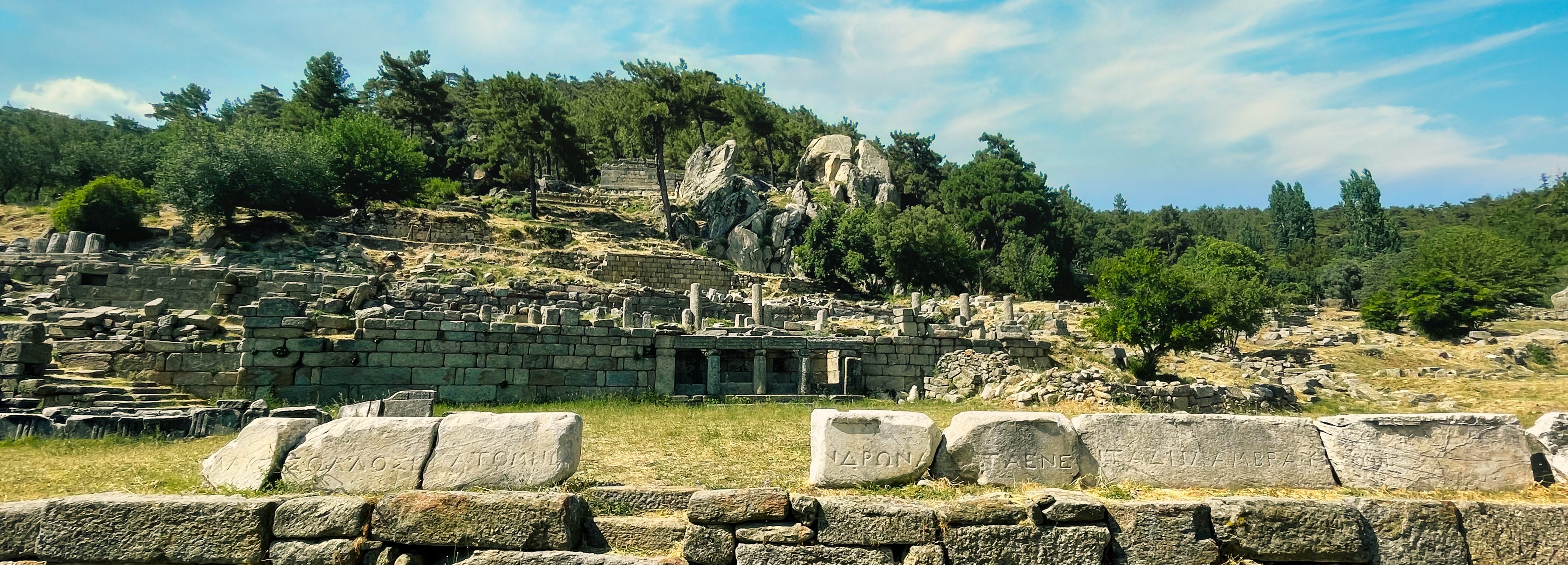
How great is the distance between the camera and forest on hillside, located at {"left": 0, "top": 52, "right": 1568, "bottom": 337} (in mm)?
35688

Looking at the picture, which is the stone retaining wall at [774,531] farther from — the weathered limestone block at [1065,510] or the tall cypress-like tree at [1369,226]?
the tall cypress-like tree at [1369,226]

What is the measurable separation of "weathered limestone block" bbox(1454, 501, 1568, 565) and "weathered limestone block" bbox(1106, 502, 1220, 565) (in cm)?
193

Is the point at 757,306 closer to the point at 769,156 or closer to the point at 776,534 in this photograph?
the point at 776,534

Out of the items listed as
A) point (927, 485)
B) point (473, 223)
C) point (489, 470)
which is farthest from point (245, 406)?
point (473, 223)

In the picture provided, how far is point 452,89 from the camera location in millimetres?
72062

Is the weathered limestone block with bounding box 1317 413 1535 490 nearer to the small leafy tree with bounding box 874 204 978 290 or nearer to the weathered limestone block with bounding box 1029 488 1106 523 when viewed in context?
the weathered limestone block with bounding box 1029 488 1106 523

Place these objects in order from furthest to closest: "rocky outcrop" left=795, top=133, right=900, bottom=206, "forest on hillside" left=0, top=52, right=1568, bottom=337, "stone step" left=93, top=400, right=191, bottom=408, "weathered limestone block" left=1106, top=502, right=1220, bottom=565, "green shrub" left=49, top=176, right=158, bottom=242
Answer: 1. "rocky outcrop" left=795, top=133, right=900, bottom=206
2. "forest on hillside" left=0, top=52, right=1568, bottom=337
3. "green shrub" left=49, top=176, right=158, bottom=242
4. "stone step" left=93, top=400, right=191, bottom=408
5. "weathered limestone block" left=1106, top=502, right=1220, bottom=565

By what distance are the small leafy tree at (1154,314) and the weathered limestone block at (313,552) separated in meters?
19.8

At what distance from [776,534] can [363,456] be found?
3.22 m

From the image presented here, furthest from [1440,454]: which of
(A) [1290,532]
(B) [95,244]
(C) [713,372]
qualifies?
(B) [95,244]

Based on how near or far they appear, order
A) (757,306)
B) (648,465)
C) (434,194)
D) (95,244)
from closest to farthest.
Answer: (648,465) → (95,244) → (757,306) → (434,194)

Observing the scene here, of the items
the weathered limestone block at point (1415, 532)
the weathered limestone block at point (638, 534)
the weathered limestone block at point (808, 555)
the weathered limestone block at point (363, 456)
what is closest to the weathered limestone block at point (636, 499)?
the weathered limestone block at point (638, 534)

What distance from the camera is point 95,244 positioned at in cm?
2702

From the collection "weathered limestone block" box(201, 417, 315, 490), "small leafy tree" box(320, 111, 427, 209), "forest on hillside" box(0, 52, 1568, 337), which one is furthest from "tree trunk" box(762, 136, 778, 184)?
"weathered limestone block" box(201, 417, 315, 490)
